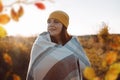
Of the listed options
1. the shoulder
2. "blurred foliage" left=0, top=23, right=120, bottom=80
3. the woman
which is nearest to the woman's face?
the woman

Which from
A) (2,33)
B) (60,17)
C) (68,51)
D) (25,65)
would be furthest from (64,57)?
(25,65)

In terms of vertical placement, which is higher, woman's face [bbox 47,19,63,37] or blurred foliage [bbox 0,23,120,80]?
woman's face [bbox 47,19,63,37]

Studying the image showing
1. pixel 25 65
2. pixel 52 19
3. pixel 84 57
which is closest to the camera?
pixel 52 19

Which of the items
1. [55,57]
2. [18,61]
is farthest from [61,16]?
[18,61]

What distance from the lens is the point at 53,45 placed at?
230 inches

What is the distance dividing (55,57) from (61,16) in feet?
1.62

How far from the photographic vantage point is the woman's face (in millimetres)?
5559

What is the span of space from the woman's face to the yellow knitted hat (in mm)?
46

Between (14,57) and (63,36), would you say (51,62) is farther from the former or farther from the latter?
(14,57)

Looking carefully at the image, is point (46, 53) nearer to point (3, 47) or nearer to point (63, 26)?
point (63, 26)

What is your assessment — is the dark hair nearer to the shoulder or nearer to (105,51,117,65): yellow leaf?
the shoulder

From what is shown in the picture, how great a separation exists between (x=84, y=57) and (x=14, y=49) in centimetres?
669

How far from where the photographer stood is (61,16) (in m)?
5.82

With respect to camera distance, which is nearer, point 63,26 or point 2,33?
point 2,33
